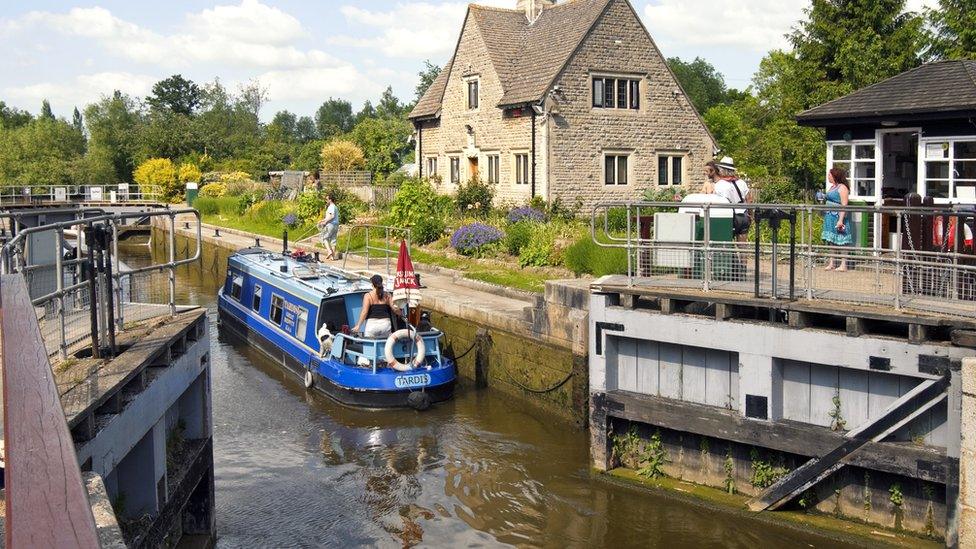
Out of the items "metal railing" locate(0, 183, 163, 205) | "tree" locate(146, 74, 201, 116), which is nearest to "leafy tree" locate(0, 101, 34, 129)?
"tree" locate(146, 74, 201, 116)

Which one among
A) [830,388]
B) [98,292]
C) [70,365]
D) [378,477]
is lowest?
[378,477]

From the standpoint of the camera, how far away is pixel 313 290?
62.0 ft

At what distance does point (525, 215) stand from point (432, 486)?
14.7 metres

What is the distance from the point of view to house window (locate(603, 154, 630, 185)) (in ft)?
107

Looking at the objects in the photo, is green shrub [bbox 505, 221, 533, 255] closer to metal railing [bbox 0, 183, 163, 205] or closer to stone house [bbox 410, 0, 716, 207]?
stone house [bbox 410, 0, 716, 207]

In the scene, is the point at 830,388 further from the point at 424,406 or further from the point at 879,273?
the point at 424,406

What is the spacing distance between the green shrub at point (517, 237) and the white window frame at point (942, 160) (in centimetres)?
1012

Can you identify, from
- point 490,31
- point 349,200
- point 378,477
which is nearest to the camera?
point 378,477

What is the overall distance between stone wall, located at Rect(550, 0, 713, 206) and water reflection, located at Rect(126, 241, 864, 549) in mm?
15018

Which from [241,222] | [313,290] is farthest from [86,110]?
[313,290]

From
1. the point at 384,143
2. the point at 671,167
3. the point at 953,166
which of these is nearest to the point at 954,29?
the point at 671,167

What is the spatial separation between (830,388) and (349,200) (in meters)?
29.0

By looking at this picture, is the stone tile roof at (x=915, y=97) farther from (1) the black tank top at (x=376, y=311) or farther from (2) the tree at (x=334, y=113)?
(2) the tree at (x=334, y=113)

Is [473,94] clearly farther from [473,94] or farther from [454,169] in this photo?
[454,169]
